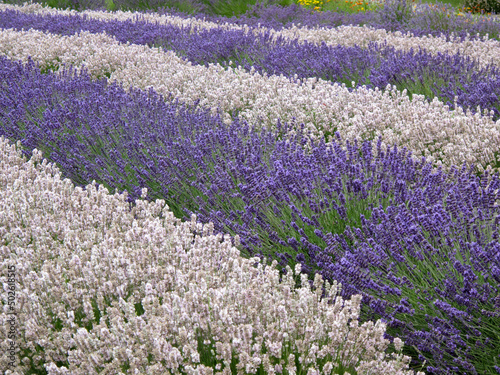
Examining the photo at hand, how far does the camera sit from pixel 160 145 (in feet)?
12.4

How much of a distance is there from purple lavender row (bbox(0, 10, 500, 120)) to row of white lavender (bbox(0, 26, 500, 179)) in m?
0.32

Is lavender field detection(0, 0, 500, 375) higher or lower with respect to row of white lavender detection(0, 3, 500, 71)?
lower

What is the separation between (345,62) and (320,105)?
1.86m

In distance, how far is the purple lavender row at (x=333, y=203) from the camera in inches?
80.9

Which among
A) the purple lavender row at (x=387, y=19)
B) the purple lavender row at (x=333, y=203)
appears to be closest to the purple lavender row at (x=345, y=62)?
the purple lavender row at (x=333, y=203)

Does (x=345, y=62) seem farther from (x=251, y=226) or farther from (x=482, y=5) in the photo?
(x=482, y=5)

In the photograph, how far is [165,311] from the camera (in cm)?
175

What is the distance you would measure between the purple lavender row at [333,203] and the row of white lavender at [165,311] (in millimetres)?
345

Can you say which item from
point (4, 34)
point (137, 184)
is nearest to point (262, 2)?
point (4, 34)

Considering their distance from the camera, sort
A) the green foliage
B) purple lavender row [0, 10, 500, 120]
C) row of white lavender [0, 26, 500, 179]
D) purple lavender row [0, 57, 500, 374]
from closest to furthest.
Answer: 1. purple lavender row [0, 57, 500, 374]
2. row of white lavender [0, 26, 500, 179]
3. purple lavender row [0, 10, 500, 120]
4. the green foliage

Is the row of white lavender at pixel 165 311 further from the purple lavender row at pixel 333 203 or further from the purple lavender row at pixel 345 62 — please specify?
the purple lavender row at pixel 345 62

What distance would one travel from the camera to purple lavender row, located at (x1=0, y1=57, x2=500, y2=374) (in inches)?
80.9

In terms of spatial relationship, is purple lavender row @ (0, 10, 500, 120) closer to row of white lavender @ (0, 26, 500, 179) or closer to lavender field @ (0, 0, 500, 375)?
lavender field @ (0, 0, 500, 375)

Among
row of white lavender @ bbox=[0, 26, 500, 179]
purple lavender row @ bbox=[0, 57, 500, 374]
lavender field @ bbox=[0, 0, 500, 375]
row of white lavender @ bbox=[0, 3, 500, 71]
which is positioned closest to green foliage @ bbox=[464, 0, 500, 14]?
row of white lavender @ bbox=[0, 3, 500, 71]
